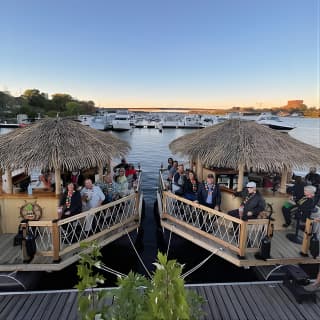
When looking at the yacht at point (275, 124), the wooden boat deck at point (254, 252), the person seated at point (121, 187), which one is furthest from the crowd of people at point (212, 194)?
the yacht at point (275, 124)

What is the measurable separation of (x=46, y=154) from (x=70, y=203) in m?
1.53

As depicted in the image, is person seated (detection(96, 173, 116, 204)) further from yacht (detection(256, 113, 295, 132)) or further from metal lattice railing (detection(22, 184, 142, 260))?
yacht (detection(256, 113, 295, 132))

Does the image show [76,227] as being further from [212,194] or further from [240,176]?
[240,176]

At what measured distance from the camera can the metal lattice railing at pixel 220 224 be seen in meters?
6.02

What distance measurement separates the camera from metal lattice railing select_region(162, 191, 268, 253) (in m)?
6.02

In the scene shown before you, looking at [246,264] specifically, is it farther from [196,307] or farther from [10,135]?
[10,135]

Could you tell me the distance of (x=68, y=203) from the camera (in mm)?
6480

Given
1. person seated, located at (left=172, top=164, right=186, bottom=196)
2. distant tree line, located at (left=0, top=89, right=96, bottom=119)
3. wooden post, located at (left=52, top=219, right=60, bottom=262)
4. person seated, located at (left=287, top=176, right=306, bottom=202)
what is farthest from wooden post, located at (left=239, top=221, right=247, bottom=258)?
distant tree line, located at (left=0, top=89, right=96, bottom=119)

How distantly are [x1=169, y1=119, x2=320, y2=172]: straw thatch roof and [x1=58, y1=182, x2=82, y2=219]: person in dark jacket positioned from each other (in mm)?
3792

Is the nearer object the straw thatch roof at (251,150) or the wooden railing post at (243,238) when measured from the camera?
the wooden railing post at (243,238)

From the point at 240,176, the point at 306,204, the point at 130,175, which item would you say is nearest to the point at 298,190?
the point at 306,204

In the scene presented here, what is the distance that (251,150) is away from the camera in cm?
733

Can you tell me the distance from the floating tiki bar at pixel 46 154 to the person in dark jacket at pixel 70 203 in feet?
2.35

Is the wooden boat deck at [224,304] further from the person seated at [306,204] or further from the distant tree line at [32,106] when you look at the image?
the distant tree line at [32,106]
